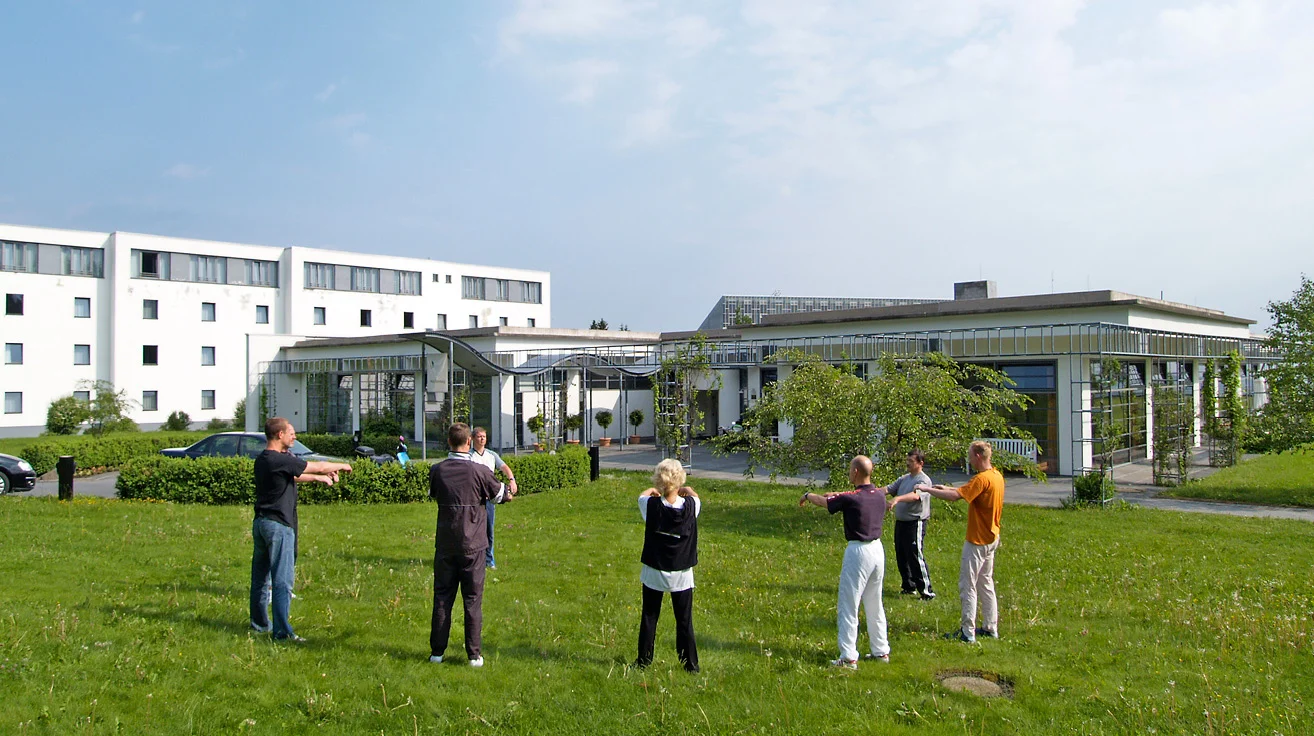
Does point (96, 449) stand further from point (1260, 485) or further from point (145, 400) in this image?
point (1260, 485)

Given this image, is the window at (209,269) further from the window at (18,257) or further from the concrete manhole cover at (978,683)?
the concrete manhole cover at (978,683)

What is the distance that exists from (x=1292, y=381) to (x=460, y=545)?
1885cm

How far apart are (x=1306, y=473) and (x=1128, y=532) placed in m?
12.5

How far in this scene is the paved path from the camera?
1567 centimetres

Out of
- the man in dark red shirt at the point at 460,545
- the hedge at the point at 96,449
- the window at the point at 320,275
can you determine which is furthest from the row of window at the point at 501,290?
the man in dark red shirt at the point at 460,545

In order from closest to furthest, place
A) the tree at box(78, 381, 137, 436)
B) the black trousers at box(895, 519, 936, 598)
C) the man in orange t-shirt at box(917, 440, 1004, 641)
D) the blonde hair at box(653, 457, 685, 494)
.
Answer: the blonde hair at box(653, 457, 685, 494) → the man in orange t-shirt at box(917, 440, 1004, 641) → the black trousers at box(895, 519, 936, 598) → the tree at box(78, 381, 137, 436)

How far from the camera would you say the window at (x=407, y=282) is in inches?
2002

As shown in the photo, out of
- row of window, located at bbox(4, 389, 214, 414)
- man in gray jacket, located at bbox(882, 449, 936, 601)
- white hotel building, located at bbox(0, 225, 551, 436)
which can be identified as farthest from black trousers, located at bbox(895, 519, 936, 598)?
row of window, located at bbox(4, 389, 214, 414)

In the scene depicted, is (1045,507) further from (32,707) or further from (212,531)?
(32,707)

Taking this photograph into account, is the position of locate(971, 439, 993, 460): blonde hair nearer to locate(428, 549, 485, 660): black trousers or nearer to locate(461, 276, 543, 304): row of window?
locate(428, 549, 485, 660): black trousers

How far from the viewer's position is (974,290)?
2916 cm

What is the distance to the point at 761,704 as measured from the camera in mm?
5586

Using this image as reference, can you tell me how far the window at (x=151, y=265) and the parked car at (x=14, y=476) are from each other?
26564 millimetres

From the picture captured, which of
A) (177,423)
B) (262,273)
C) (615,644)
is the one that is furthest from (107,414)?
(615,644)
